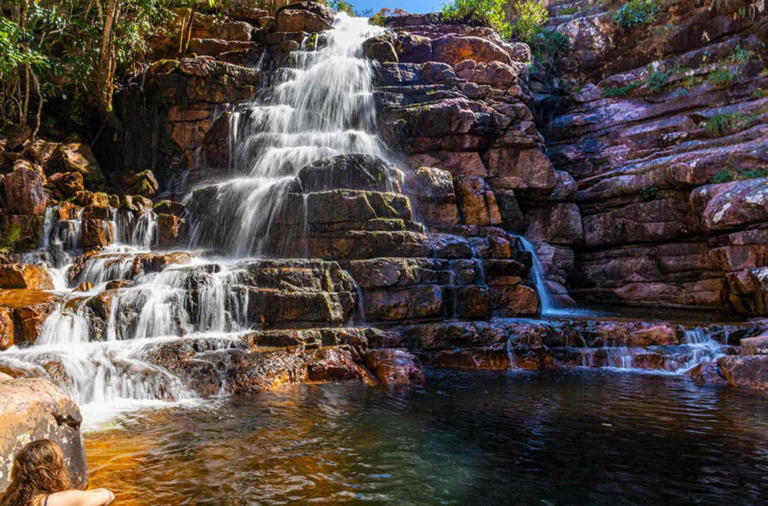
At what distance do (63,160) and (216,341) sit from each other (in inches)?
468

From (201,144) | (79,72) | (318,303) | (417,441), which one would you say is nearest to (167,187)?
(201,144)

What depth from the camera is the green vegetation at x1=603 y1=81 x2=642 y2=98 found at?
1930cm

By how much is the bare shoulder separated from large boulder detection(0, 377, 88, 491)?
303mm

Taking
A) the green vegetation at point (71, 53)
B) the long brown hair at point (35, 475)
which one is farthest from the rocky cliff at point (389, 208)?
the long brown hair at point (35, 475)

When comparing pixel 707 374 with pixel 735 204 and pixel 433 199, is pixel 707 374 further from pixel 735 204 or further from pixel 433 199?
pixel 433 199

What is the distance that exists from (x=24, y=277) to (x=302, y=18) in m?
17.0

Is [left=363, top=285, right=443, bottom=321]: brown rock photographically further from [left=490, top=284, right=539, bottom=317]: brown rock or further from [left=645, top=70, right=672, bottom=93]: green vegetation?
[left=645, top=70, right=672, bottom=93]: green vegetation

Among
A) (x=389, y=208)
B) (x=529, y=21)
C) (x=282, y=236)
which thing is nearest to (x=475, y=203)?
(x=389, y=208)

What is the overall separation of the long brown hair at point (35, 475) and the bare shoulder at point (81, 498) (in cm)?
9

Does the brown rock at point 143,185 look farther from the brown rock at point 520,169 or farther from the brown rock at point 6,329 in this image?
the brown rock at point 520,169

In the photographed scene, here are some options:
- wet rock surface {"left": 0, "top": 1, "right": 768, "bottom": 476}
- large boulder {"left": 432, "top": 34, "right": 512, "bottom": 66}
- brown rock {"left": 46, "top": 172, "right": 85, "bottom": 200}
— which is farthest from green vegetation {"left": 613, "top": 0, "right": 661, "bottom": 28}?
brown rock {"left": 46, "top": 172, "right": 85, "bottom": 200}

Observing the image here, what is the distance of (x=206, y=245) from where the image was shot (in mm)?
13352

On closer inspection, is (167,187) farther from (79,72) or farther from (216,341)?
(216,341)

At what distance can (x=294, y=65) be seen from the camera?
20.1 meters
